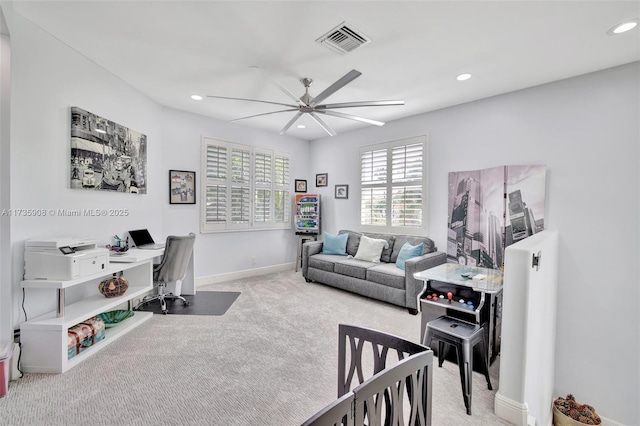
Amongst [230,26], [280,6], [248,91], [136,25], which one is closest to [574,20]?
[280,6]

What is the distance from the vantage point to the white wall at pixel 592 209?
108 inches

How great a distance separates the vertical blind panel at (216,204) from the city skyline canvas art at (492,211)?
363 cm

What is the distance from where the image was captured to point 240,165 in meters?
5.08

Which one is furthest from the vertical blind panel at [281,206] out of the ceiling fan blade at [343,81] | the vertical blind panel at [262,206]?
the ceiling fan blade at [343,81]

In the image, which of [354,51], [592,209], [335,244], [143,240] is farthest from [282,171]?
[592,209]

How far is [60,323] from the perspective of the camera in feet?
7.45

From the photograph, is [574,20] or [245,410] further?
[574,20]

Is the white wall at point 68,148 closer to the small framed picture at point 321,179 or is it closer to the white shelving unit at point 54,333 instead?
the white shelving unit at point 54,333

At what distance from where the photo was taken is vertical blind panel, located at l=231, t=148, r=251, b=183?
A: 5.00 m

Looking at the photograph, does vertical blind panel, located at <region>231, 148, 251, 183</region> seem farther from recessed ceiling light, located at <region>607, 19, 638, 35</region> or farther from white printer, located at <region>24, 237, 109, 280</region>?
recessed ceiling light, located at <region>607, 19, 638, 35</region>

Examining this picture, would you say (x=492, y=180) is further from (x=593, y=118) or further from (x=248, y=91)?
(x=248, y=91)

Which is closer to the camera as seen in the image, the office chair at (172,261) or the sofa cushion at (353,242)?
the office chair at (172,261)

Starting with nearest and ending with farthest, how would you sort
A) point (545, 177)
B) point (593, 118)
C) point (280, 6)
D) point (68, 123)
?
point (280, 6), point (68, 123), point (593, 118), point (545, 177)

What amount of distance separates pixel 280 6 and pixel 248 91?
1.64 meters
